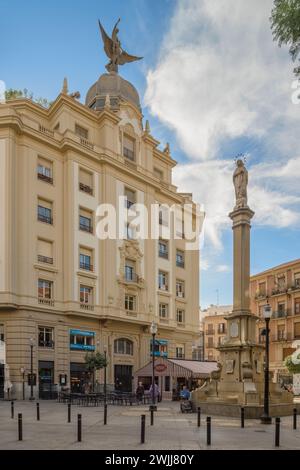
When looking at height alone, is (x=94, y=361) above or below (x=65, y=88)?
below

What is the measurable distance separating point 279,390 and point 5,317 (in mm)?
20611

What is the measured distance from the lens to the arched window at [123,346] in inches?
1693

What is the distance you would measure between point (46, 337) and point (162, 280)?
15.4 meters

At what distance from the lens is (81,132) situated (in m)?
43.9

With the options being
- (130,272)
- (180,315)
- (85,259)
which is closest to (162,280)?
(180,315)

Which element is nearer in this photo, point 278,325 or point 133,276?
point 133,276

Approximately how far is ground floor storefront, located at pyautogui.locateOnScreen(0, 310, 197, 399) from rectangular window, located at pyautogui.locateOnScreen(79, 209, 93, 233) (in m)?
7.42

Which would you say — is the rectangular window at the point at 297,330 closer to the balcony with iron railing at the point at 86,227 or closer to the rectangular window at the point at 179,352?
the rectangular window at the point at 179,352

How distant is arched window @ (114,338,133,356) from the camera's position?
43.0 meters

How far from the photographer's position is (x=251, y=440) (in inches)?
543

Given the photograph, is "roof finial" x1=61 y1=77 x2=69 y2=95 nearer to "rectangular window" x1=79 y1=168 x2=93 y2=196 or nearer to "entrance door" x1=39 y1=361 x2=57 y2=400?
"rectangular window" x1=79 y1=168 x2=93 y2=196

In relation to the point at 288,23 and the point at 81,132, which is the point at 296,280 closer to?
the point at 81,132
